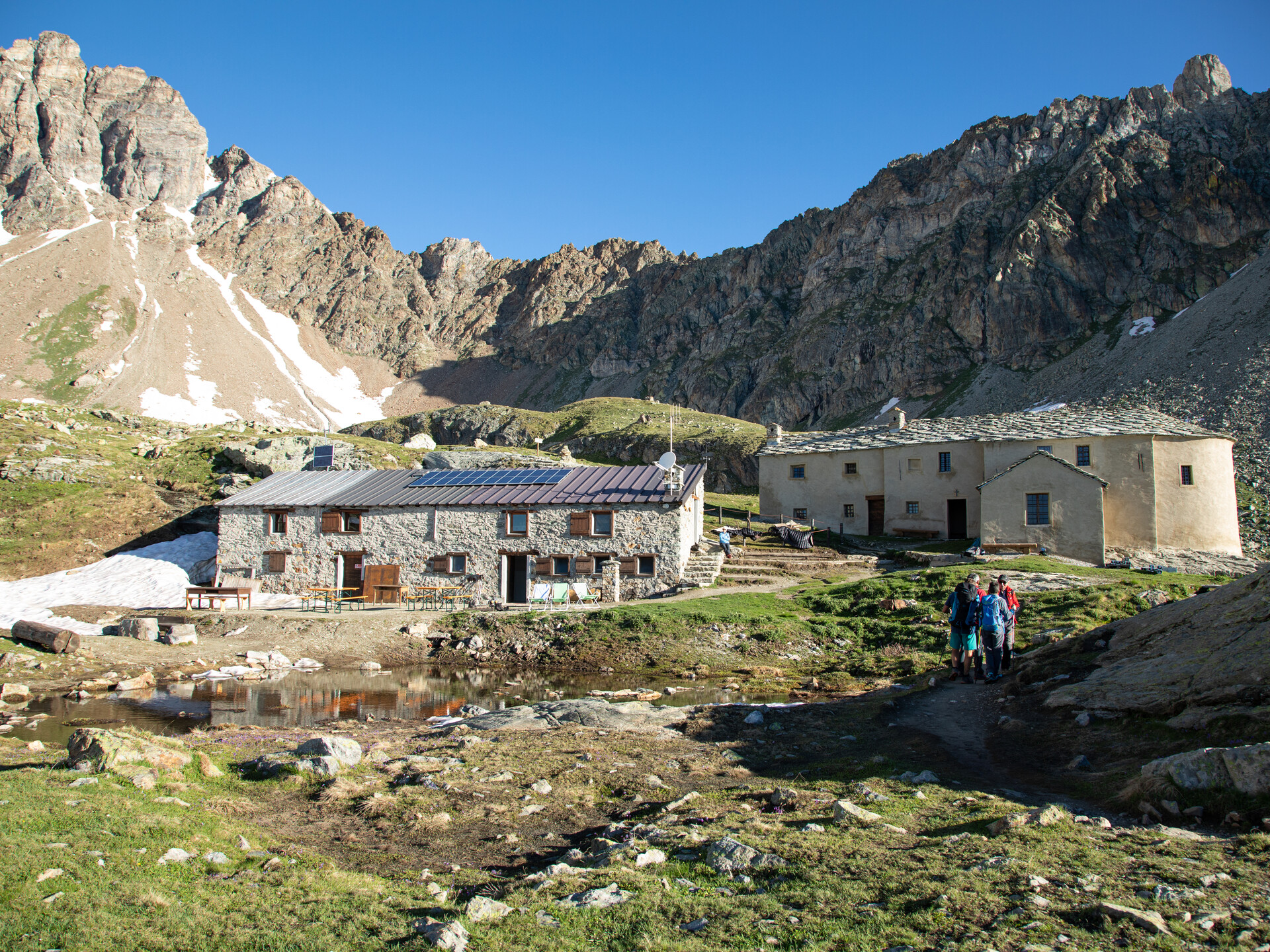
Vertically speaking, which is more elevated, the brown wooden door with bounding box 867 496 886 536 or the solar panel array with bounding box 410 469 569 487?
the solar panel array with bounding box 410 469 569 487

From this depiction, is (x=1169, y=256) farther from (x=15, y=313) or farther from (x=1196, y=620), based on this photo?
(x=15, y=313)

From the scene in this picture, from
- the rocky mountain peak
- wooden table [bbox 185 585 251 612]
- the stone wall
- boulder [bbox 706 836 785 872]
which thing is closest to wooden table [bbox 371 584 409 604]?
the stone wall

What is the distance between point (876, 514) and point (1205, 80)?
496ft

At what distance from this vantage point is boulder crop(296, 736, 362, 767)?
12.3 meters

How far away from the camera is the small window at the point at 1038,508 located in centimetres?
3881

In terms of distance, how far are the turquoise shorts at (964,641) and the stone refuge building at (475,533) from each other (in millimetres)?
17803

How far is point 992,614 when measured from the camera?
1839 centimetres

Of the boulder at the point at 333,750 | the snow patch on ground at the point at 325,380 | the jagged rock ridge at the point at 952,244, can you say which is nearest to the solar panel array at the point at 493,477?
the boulder at the point at 333,750

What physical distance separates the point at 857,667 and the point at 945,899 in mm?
18485

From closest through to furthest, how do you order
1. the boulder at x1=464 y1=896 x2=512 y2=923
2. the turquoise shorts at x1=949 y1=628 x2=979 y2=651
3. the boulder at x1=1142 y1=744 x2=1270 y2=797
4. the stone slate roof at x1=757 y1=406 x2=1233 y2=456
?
the boulder at x1=464 y1=896 x2=512 y2=923 → the boulder at x1=1142 y1=744 x2=1270 y2=797 → the turquoise shorts at x1=949 y1=628 x2=979 y2=651 → the stone slate roof at x1=757 y1=406 x2=1233 y2=456

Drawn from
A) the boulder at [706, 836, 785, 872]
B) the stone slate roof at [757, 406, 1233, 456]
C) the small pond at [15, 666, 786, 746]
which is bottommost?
the small pond at [15, 666, 786, 746]

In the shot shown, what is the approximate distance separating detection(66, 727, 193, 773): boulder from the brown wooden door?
46413 millimetres

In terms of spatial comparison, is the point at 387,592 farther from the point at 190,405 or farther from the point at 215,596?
the point at 190,405

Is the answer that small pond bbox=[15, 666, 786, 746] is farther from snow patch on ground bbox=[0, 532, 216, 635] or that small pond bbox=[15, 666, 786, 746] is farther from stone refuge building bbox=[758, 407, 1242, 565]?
stone refuge building bbox=[758, 407, 1242, 565]
